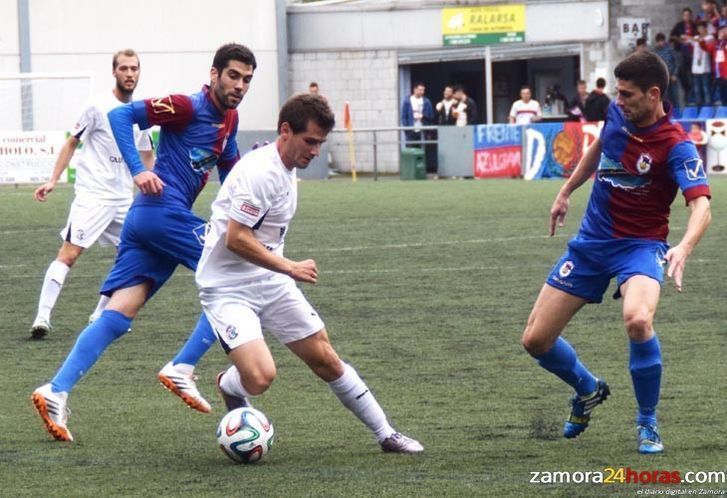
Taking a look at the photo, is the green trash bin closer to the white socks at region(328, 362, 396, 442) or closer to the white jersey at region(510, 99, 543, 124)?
the white jersey at region(510, 99, 543, 124)

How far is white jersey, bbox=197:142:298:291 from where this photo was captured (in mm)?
6246

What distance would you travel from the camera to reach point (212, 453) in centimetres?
662

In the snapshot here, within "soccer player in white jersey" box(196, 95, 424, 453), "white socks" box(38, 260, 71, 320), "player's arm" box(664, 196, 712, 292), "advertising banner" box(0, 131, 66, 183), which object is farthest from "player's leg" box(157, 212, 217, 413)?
"advertising banner" box(0, 131, 66, 183)

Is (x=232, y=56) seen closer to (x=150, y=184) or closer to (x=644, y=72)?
(x=150, y=184)

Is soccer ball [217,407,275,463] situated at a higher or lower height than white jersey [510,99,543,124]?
lower

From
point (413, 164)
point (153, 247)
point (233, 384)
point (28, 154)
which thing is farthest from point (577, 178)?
point (413, 164)

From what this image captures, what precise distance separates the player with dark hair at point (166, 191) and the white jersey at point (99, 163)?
2.60 m

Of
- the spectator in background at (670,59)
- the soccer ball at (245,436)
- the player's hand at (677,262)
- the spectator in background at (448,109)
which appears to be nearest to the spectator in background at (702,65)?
the spectator in background at (670,59)

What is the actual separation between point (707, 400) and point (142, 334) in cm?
414

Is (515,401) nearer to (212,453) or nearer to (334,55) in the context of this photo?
(212,453)

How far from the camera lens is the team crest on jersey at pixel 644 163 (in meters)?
6.59

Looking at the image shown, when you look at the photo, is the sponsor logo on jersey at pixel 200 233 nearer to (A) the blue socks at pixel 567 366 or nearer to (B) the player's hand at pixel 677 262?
(A) the blue socks at pixel 567 366

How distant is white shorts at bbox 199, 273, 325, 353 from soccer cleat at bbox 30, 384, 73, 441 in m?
0.84

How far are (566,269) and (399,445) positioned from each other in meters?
1.07
